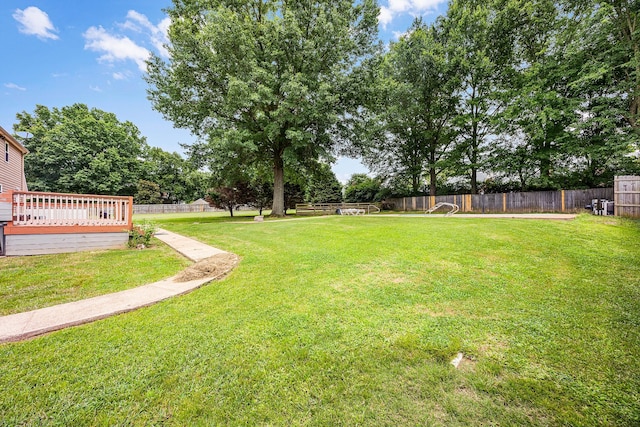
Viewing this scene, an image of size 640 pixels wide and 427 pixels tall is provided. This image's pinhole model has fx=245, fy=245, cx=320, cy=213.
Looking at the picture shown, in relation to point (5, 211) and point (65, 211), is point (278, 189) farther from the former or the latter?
point (5, 211)

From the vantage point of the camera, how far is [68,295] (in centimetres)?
334

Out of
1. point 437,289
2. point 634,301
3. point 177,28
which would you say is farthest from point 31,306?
point 177,28

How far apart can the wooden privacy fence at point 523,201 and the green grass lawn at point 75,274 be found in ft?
63.7

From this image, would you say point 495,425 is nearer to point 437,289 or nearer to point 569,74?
point 437,289

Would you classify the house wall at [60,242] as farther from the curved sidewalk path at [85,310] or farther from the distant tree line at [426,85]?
the distant tree line at [426,85]

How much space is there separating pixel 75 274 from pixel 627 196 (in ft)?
55.0

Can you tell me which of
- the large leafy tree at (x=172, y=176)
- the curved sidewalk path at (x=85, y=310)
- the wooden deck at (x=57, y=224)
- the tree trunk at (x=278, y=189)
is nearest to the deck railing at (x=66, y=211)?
the wooden deck at (x=57, y=224)

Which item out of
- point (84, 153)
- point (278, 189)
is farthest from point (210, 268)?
point (84, 153)

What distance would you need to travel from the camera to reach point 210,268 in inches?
172

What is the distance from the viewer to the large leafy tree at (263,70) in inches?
544

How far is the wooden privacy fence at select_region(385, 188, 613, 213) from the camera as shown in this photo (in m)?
13.7

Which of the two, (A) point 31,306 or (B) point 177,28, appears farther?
(B) point 177,28

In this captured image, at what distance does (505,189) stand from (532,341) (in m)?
21.3

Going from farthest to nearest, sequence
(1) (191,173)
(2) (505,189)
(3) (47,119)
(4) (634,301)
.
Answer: (1) (191,173) → (3) (47,119) → (2) (505,189) → (4) (634,301)
